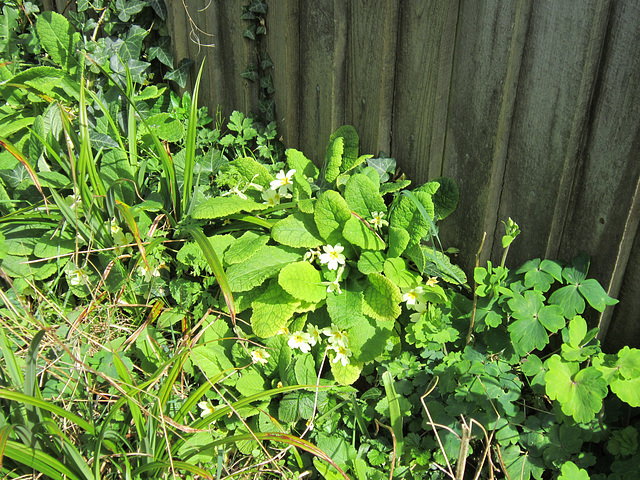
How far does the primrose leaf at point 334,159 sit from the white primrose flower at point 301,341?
26.1 inches

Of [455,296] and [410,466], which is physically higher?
[455,296]

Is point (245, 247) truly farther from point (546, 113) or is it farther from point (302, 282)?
point (546, 113)

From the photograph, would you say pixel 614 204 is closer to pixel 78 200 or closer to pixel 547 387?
pixel 547 387

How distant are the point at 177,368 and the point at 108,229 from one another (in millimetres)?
902

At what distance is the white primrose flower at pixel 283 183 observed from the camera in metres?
2.14

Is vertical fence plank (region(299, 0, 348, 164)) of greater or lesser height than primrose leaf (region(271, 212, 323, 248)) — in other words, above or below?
above

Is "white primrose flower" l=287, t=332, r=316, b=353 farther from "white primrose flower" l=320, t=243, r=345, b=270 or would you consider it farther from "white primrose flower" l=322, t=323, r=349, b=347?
"white primrose flower" l=320, t=243, r=345, b=270

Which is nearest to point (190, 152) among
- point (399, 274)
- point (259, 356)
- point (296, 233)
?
point (296, 233)

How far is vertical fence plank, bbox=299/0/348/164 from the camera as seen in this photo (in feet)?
6.81

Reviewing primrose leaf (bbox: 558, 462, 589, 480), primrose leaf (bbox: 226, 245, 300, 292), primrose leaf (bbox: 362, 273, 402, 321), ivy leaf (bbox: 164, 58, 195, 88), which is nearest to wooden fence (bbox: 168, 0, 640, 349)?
primrose leaf (bbox: 362, 273, 402, 321)

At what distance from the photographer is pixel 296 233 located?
195 cm

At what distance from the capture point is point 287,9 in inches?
88.7

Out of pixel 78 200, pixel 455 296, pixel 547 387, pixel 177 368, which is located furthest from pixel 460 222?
pixel 78 200

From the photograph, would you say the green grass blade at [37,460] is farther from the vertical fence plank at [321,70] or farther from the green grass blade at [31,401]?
the vertical fence plank at [321,70]
